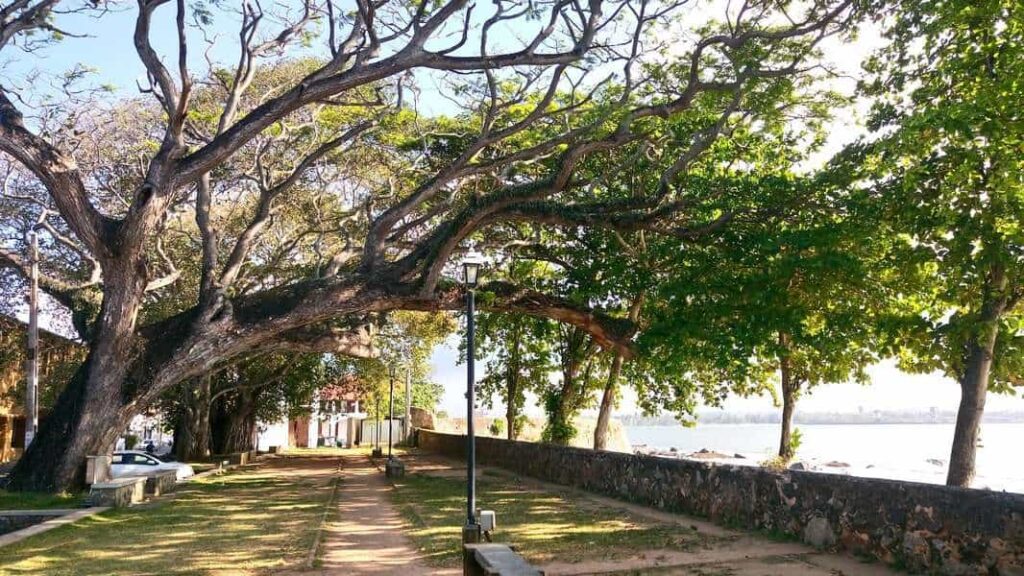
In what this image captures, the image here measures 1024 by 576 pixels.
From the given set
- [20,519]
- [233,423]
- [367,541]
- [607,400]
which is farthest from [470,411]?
[233,423]

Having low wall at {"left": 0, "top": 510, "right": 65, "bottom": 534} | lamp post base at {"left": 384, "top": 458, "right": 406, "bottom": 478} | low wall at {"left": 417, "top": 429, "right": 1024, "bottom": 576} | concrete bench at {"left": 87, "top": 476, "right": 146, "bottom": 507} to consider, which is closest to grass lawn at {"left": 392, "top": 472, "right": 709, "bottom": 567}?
low wall at {"left": 417, "top": 429, "right": 1024, "bottom": 576}

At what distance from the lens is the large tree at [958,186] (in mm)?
11148

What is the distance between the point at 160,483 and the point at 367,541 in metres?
9.17

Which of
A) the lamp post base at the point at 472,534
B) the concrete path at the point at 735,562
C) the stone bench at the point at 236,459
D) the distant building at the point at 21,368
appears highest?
the distant building at the point at 21,368

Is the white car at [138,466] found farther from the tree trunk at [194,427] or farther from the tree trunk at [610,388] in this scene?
the tree trunk at [610,388]

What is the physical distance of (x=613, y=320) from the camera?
1947 cm

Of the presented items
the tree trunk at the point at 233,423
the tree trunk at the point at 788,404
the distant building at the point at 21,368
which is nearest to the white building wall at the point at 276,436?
the tree trunk at the point at 233,423

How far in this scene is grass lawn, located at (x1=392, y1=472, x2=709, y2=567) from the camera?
1048 centimetres

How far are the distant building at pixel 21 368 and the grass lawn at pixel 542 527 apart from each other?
17060mm

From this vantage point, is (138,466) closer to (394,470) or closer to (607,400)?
(394,470)

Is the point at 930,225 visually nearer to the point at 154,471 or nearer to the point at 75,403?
the point at 75,403

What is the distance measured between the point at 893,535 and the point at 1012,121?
5713 millimetres

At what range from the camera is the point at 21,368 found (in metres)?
33.1

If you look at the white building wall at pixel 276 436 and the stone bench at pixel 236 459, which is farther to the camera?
the white building wall at pixel 276 436
